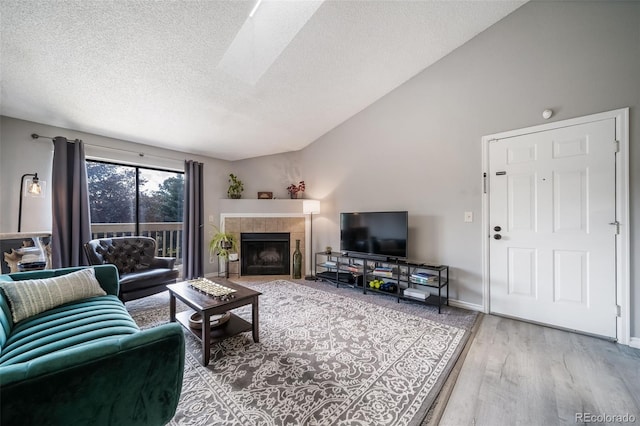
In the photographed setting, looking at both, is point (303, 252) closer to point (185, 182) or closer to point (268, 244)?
point (268, 244)

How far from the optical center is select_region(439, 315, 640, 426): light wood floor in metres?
1.39

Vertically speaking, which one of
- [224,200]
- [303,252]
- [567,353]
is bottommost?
[567,353]

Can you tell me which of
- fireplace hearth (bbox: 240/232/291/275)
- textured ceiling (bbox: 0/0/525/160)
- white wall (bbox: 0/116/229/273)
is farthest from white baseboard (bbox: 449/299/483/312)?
white wall (bbox: 0/116/229/273)

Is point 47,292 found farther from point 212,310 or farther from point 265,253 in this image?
point 265,253

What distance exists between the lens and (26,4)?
1550mm

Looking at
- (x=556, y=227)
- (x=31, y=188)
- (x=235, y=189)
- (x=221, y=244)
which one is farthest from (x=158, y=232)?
(x=556, y=227)

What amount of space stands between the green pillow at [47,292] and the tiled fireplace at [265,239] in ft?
7.90

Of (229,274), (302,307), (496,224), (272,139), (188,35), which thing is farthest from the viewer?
(229,274)

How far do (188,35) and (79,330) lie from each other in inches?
86.5

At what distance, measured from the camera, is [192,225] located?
418 centimetres

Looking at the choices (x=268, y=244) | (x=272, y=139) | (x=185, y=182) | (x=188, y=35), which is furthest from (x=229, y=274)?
(x=188, y=35)

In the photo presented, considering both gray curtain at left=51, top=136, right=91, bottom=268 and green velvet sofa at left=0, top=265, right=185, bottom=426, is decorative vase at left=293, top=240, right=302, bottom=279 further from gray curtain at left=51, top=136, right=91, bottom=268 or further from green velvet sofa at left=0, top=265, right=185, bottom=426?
green velvet sofa at left=0, top=265, right=185, bottom=426

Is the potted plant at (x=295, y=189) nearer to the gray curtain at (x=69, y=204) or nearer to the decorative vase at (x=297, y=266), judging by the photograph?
the decorative vase at (x=297, y=266)

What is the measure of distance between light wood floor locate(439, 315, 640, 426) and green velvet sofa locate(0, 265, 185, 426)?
4.72ft
